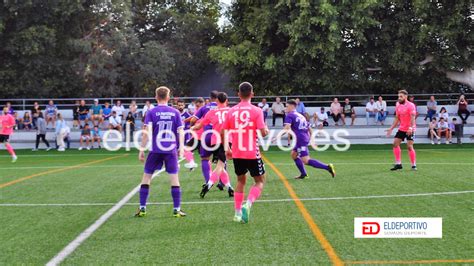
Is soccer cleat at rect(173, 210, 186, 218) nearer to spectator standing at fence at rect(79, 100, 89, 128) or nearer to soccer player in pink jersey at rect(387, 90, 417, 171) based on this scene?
soccer player in pink jersey at rect(387, 90, 417, 171)

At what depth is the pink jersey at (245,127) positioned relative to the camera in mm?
8500

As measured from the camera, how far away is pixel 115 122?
3183 cm

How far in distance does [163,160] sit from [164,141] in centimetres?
42

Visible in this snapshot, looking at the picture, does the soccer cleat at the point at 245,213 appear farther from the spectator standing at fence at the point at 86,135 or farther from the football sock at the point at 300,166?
the spectator standing at fence at the point at 86,135

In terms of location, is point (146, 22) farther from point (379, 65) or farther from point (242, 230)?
point (242, 230)

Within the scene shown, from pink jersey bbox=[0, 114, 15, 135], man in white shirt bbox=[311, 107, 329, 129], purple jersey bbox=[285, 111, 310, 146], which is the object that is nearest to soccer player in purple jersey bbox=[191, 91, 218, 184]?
purple jersey bbox=[285, 111, 310, 146]

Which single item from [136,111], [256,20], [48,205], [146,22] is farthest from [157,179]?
[146,22]

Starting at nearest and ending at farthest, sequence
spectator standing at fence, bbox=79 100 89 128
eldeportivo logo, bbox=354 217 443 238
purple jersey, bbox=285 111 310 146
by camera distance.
A: eldeportivo logo, bbox=354 217 443 238, purple jersey, bbox=285 111 310 146, spectator standing at fence, bbox=79 100 89 128

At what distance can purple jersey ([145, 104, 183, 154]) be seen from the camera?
9039mm

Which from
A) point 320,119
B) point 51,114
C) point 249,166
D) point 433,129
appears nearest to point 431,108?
point 433,129

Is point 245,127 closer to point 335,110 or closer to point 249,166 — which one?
point 249,166

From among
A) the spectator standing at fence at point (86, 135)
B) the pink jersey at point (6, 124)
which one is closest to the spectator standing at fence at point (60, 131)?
the spectator standing at fence at point (86, 135)

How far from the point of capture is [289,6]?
3256 centimetres

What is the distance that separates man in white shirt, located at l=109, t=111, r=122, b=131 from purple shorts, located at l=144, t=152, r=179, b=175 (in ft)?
75.6
